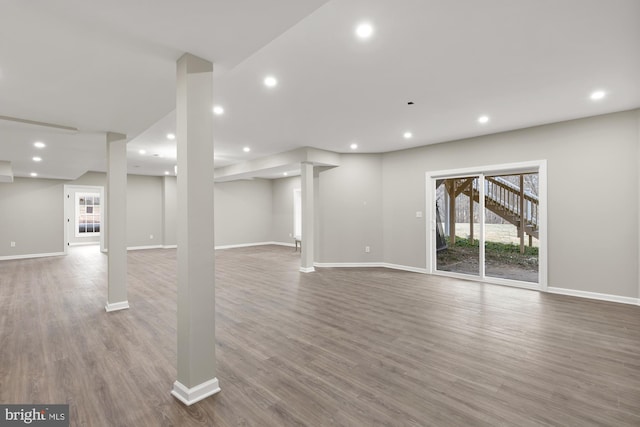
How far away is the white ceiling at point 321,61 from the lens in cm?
180

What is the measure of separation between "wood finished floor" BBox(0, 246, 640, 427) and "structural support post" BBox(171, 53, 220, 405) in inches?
6.7

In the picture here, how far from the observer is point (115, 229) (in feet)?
12.8

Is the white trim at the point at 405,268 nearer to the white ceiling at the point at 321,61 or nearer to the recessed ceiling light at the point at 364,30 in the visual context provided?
the white ceiling at the point at 321,61

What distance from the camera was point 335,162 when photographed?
21.9 ft

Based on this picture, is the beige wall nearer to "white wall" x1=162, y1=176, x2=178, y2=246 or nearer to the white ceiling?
"white wall" x1=162, y1=176, x2=178, y2=246

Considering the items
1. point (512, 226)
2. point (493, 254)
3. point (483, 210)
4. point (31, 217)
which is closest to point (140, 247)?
point (31, 217)

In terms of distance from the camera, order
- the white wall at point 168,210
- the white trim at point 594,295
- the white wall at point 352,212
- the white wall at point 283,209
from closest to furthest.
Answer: the white trim at point 594,295
the white wall at point 352,212
the white wall at point 168,210
the white wall at point 283,209

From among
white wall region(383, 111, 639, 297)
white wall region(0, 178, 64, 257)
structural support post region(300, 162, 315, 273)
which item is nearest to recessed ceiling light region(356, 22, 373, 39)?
white wall region(383, 111, 639, 297)

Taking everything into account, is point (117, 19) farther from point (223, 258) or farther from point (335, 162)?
point (223, 258)

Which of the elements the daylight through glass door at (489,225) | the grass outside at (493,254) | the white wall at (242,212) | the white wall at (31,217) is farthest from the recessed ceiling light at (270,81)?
the white wall at (31,217)

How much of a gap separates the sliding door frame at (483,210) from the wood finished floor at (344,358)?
48 cm

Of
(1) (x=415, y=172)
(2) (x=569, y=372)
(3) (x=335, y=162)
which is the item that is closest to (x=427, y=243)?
(1) (x=415, y=172)

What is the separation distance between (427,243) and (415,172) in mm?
1485

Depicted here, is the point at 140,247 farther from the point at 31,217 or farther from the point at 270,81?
the point at 270,81
